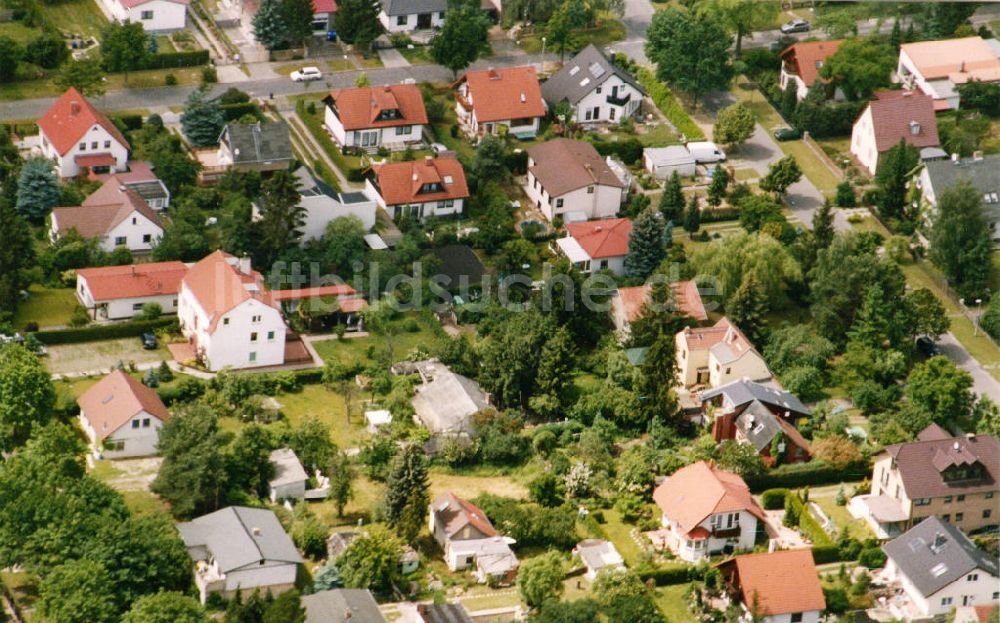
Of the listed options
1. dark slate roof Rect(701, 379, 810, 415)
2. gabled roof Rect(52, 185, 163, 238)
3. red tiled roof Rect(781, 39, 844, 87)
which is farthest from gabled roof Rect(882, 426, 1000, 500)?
gabled roof Rect(52, 185, 163, 238)

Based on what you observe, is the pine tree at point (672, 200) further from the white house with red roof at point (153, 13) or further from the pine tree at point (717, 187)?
the white house with red roof at point (153, 13)

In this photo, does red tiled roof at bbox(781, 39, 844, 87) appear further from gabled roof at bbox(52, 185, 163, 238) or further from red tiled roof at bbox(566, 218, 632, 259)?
gabled roof at bbox(52, 185, 163, 238)

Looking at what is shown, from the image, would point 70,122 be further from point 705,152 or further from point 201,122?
point 705,152

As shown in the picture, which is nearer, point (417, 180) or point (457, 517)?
point (457, 517)

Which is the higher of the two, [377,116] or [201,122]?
[201,122]

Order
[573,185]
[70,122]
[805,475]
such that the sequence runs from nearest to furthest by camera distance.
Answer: [805,475], [70,122], [573,185]

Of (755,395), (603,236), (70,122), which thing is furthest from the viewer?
(70,122)

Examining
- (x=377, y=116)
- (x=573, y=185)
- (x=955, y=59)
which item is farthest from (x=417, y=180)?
(x=955, y=59)
